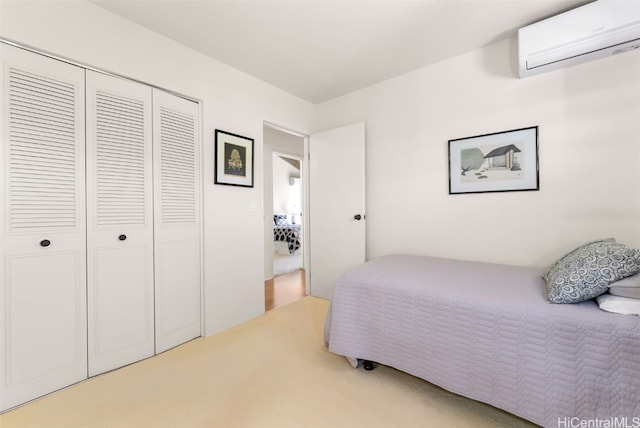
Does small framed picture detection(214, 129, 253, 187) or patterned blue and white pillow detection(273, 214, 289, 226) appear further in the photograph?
patterned blue and white pillow detection(273, 214, 289, 226)

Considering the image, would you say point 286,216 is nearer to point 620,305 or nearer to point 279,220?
point 279,220

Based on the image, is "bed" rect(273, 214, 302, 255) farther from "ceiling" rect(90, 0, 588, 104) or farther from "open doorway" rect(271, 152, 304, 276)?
"ceiling" rect(90, 0, 588, 104)

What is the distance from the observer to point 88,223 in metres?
1.71

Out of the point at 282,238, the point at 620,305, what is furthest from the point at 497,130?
the point at 282,238

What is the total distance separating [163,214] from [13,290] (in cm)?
87

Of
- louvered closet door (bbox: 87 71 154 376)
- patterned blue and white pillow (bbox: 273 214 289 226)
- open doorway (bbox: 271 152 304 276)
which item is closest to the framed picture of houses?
open doorway (bbox: 271 152 304 276)

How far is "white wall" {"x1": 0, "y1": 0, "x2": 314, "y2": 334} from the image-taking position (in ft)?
5.14

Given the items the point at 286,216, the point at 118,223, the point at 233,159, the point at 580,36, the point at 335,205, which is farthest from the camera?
the point at 286,216

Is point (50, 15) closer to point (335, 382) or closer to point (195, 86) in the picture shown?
point (195, 86)

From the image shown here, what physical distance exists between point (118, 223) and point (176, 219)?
39 cm

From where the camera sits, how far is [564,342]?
112 centimetres

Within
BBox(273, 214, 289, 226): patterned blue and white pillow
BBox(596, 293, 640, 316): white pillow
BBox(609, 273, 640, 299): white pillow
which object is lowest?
BBox(596, 293, 640, 316): white pillow

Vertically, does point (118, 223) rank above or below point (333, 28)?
below

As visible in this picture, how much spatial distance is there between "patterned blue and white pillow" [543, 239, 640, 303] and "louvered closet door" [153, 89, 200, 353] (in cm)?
240
